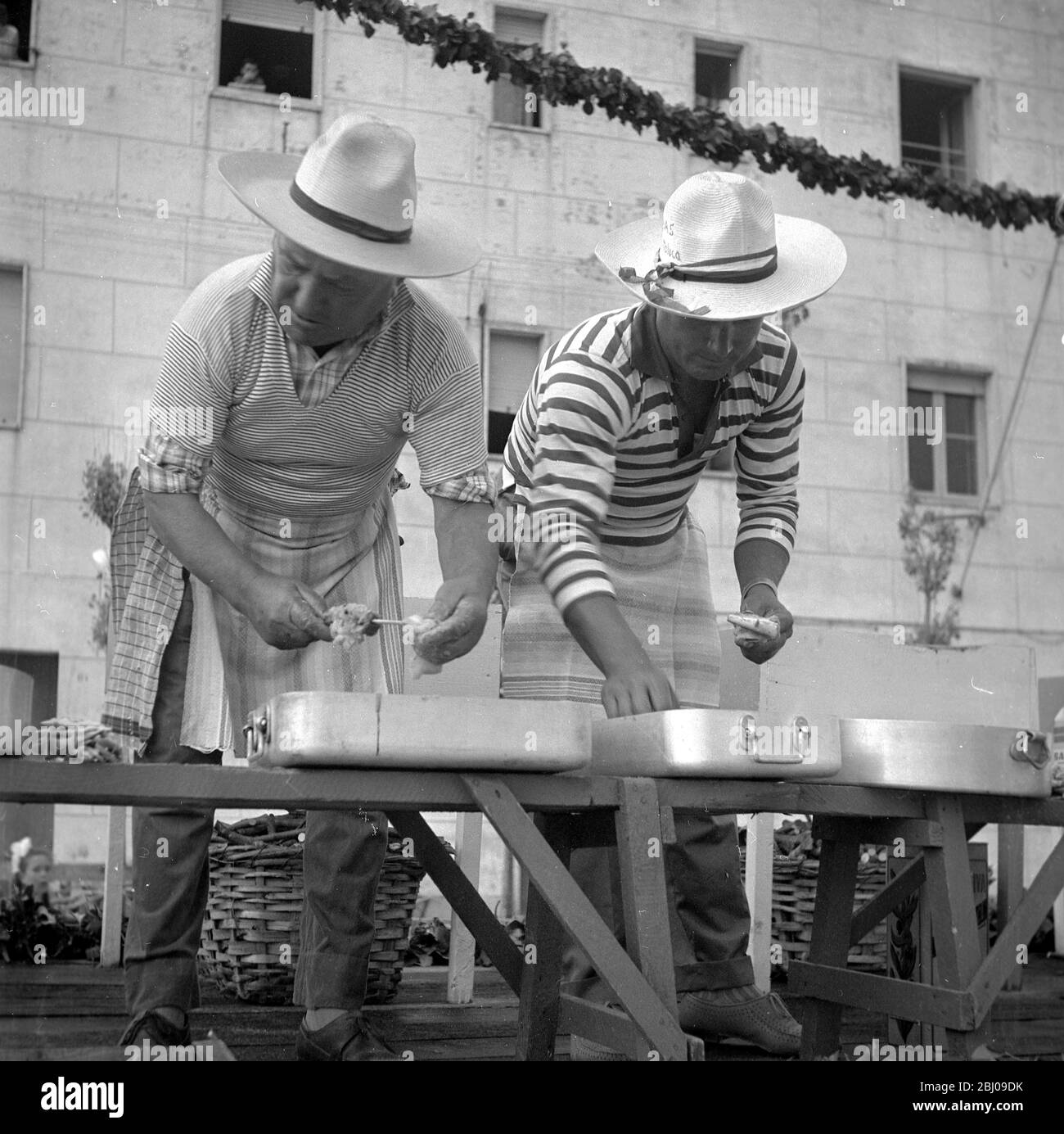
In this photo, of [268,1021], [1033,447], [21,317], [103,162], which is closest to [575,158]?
[103,162]

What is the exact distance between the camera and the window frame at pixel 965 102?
7.30 meters

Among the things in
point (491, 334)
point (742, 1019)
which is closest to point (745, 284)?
point (742, 1019)

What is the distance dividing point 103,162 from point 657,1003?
18.8 feet

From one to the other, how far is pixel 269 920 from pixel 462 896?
1.01 m

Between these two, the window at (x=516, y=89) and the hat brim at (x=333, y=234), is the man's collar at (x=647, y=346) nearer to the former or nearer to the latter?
the hat brim at (x=333, y=234)

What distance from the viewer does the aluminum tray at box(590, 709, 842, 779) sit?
6.08 feet

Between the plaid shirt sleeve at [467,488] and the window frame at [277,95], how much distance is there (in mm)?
4025

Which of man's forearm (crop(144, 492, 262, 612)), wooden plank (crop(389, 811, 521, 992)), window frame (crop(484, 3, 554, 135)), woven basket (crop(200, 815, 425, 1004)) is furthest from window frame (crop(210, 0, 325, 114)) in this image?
wooden plank (crop(389, 811, 521, 992))

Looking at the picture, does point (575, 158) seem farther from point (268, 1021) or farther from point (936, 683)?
point (268, 1021)

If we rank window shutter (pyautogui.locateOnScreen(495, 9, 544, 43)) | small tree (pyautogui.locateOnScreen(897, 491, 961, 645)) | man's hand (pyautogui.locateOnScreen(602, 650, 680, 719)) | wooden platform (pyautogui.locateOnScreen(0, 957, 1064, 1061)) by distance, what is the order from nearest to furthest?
man's hand (pyautogui.locateOnScreen(602, 650, 680, 719)) < wooden platform (pyautogui.locateOnScreen(0, 957, 1064, 1061)) < window shutter (pyautogui.locateOnScreen(495, 9, 544, 43)) < small tree (pyautogui.locateOnScreen(897, 491, 961, 645))

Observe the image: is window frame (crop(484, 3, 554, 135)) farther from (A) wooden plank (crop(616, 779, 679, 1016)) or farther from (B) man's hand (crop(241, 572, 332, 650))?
(A) wooden plank (crop(616, 779, 679, 1016))

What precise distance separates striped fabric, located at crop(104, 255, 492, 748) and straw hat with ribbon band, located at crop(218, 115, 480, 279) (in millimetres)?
123

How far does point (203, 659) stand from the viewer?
2266mm

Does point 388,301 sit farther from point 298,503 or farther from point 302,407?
point 298,503
